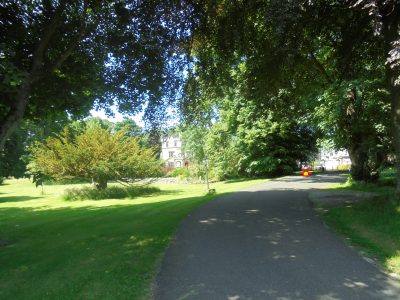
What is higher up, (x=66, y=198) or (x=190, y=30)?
(x=190, y=30)

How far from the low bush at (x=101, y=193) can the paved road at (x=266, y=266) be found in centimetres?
1225

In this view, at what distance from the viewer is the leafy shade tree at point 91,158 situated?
56.2ft

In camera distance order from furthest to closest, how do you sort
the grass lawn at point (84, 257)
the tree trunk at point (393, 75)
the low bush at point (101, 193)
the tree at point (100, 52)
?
1. the low bush at point (101, 193)
2. the tree at point (100, 52)
3. the tree trunk at point (393, 75)
4. the grass lawn at point (84, 257)

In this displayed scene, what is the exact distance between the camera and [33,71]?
6.27 metres

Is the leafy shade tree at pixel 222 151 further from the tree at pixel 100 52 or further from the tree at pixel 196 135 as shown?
the tree at pixel 100 52

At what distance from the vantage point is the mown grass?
4812 mm

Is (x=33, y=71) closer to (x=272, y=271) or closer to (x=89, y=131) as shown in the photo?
(x=272, y=271)

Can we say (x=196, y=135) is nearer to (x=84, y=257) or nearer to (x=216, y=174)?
(x=84, y=257)

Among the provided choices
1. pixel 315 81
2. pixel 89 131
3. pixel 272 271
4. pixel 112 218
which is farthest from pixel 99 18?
pixel 89 131

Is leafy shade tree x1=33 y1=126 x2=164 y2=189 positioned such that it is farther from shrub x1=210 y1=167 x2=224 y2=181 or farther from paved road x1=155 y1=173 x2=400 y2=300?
shrub x1=210 y1=167 x2=224 y2=181

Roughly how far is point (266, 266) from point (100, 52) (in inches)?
311

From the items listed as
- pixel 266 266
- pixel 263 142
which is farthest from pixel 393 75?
pixel 263 142

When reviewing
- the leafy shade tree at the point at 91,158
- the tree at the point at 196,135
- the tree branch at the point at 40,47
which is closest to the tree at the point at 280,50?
the tree at the point at 196,135

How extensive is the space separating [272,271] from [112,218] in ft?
23.0
